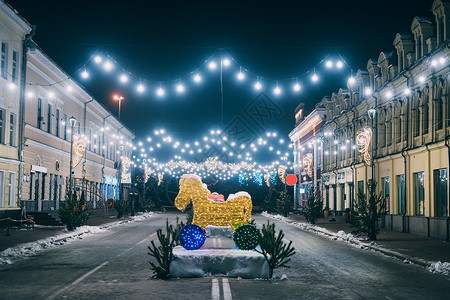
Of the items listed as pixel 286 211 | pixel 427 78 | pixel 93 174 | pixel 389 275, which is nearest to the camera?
pixel 389 275

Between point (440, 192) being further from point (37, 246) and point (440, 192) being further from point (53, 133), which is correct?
point (53, 133)

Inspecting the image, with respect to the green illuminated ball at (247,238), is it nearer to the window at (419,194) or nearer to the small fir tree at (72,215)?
the small fir tree at (72,215)

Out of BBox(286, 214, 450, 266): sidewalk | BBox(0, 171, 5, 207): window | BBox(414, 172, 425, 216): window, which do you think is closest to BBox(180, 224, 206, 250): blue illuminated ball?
BBox(286, 214, 450, 266): sidewalk

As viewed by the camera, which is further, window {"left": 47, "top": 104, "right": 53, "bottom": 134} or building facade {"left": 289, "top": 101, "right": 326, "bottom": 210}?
building facade {"left": 289, "top": 101, "right": 326, "bottom": 210}

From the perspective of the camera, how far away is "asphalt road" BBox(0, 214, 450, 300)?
32.7 feet

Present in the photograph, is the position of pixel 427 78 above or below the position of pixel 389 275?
above

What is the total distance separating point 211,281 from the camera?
11.2 meters

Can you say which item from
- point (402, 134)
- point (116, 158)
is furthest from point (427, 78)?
point (116, 158)

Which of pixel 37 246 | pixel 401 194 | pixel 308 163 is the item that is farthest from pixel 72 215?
pixel 308 163

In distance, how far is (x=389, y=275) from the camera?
42.9 feet

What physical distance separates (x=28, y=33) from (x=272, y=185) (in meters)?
45.7

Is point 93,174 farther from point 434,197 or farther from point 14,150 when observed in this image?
point 434,197

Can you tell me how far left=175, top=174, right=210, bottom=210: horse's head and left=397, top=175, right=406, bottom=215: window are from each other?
1763 centimetres

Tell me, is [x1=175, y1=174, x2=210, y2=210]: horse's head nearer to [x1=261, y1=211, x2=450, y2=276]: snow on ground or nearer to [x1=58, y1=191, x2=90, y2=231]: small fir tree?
[x1=261, y1=211, x2=450, y2=276]: snow on ground
